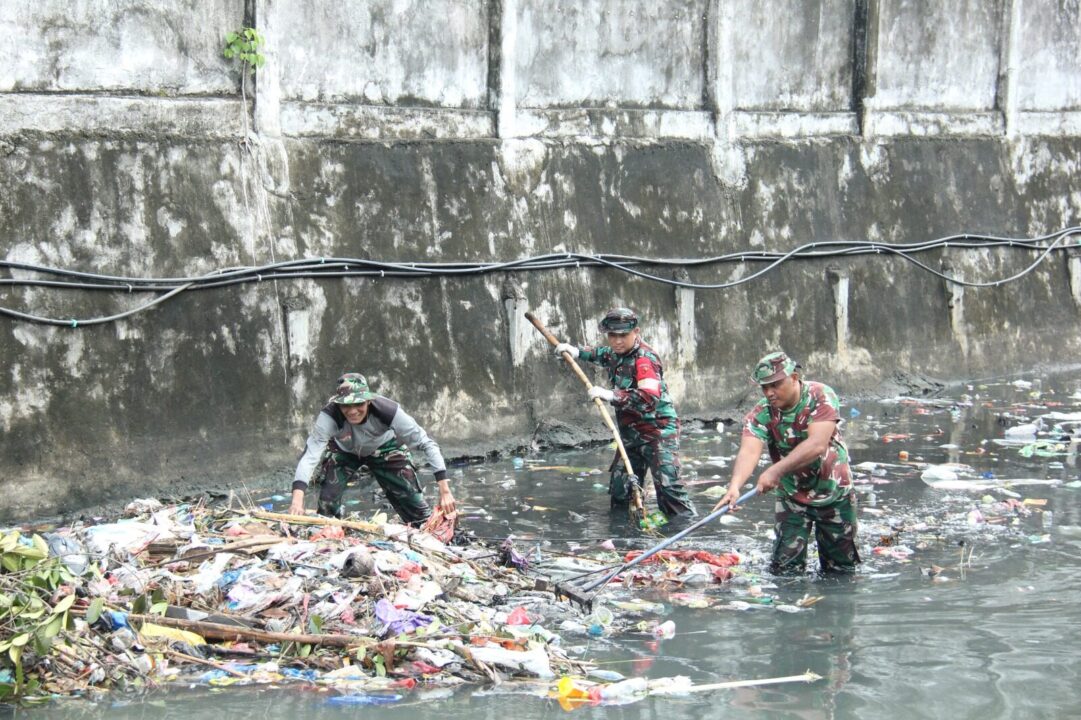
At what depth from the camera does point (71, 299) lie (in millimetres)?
9992

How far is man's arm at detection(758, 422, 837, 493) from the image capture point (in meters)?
7.89

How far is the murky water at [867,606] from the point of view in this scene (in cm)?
629

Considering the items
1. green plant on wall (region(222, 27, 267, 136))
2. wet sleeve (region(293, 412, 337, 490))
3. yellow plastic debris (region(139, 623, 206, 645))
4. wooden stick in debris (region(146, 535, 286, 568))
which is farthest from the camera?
green plant on wall (region(222, 27, 267, 136))

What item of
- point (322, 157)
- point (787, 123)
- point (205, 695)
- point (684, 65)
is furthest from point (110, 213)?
point (787, 123)

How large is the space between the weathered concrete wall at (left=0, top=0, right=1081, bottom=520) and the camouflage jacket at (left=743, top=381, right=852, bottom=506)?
4166mm

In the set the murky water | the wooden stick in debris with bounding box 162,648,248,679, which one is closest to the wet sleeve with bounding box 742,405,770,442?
the murky water

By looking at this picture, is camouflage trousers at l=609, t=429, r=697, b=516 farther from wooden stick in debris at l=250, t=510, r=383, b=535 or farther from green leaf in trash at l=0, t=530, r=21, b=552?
green leaf in trash at l=0, t=530, r=21, b=552

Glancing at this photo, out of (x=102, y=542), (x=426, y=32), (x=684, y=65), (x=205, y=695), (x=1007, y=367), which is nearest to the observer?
(x=205, y=695)

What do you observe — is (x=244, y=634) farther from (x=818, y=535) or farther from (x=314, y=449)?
(x=818, y=535)

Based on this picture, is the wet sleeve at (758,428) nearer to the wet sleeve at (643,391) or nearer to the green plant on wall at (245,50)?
the wet sleeve at (643,391)

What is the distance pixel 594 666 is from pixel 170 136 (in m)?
5.76

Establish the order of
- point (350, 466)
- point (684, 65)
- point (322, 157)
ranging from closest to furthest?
point (350, 466), point (322, 157), point (684, 65)

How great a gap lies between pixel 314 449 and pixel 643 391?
2.49m

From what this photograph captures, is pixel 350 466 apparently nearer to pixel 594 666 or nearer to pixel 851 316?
pixel 594 666
